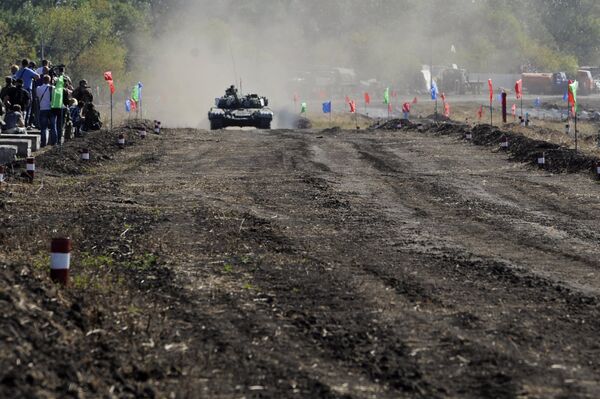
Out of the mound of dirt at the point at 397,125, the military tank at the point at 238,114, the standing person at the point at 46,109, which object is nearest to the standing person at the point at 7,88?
the standing person at the point at 46,109

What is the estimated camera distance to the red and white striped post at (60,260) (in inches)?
415

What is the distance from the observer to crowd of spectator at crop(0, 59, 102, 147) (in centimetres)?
2638

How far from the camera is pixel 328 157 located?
28812 mm

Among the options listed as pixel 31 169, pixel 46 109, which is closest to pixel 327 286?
pixel 31 169


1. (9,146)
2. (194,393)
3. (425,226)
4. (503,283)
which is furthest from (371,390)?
(9,146)

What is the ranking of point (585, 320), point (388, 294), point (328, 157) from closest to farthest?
point (585, 320)
point (388, 294)
point (328, 157)

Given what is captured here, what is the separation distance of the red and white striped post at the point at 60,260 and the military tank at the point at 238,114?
35.0 m

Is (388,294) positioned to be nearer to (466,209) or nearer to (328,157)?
(466,209)

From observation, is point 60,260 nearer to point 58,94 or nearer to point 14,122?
point 14,122

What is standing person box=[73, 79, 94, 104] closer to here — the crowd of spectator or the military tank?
the crowd of spectator

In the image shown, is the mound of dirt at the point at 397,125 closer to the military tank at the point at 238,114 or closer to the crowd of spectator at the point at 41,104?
the military tank at the point at 238,114

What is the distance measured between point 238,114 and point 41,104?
19.1 metres

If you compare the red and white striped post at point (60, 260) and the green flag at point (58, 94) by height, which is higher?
the green flag at point (58, 94)

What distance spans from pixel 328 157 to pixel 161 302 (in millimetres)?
18364
